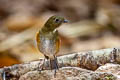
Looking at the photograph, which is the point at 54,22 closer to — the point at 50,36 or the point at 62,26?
the point at 50,36

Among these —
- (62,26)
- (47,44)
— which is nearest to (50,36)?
(47,44)

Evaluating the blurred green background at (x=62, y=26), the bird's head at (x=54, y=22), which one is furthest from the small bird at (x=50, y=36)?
the blurred green background at (x=62, y=26)

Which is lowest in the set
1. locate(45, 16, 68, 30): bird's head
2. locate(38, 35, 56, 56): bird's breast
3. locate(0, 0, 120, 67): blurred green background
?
locate(38, 35, 56, 56): bird's breast

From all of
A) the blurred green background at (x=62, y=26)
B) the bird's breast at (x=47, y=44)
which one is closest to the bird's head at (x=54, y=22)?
the bird's breast at (x=47, y=44)

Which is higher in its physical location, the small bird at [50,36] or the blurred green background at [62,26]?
the blurred green background at [62,26]

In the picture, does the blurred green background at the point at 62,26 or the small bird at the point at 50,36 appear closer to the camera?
the small bird at the point at 50,36

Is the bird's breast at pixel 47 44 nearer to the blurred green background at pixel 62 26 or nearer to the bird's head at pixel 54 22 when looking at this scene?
the bird's head at pixel 54 22

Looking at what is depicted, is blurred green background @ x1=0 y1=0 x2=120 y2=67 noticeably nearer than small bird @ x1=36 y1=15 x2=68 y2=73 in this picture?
No

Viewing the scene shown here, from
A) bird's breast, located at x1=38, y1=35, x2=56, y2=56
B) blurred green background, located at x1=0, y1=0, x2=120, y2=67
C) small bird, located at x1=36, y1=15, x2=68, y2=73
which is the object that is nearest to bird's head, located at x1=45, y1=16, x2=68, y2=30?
small bird, located at x1=36, y1=15, x2=68, y2=73

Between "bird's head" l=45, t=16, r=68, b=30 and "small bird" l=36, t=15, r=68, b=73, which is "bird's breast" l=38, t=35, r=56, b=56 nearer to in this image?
"small bird" l=36, t=15, r=68, b=73

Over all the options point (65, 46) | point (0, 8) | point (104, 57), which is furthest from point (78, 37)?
point (104, 57)

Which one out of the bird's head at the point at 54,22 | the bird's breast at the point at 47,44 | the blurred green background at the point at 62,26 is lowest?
the bird's breast at the point at 47,44
